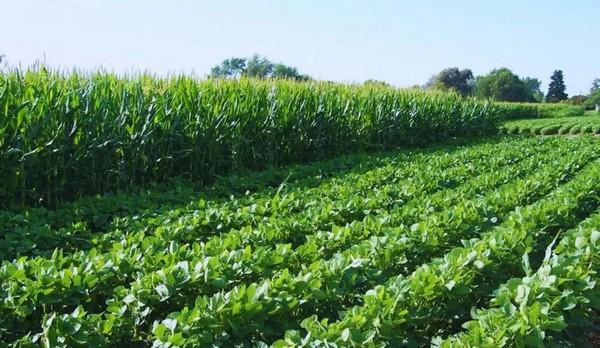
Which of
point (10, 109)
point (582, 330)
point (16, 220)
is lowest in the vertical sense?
point (582, 330)

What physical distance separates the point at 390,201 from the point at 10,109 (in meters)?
4.32

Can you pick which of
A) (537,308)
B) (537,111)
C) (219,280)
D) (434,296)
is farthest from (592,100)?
(219,280)

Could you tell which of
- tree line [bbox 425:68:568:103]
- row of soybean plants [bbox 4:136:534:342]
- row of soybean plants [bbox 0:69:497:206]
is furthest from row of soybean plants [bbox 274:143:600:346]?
tree line [bbox 425:68:568:103]

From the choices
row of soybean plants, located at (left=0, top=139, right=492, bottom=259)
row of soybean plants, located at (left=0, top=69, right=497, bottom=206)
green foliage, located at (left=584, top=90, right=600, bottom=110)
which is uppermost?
green foliage, located at (left=584, top=90, right=600, bottom=110)

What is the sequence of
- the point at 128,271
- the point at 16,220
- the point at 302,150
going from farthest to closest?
the point at 302,150 → the point at 16,220 → the point at 128,271

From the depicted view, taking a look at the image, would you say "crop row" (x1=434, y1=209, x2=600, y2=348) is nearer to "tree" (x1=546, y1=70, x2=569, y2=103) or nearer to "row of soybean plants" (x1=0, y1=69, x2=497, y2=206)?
"row of soybean plants" (x1=0, y1=69, x2=497, y2=206)

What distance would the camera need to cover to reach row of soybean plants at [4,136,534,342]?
3.12 meters

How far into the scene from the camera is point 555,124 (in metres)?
27.5

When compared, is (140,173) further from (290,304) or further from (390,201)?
(290,304)

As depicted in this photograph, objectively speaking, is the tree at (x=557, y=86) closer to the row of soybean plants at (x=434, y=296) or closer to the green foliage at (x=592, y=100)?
the green foliage at (x=592, y=100)

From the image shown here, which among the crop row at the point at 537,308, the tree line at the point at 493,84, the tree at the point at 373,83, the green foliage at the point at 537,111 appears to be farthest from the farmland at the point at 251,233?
the tree line at the point at 493,84

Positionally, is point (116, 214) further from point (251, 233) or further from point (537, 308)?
point (537, 308)

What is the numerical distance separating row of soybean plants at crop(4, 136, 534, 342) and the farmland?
0.6 inches

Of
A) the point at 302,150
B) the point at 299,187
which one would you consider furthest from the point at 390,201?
the point at 302,150
